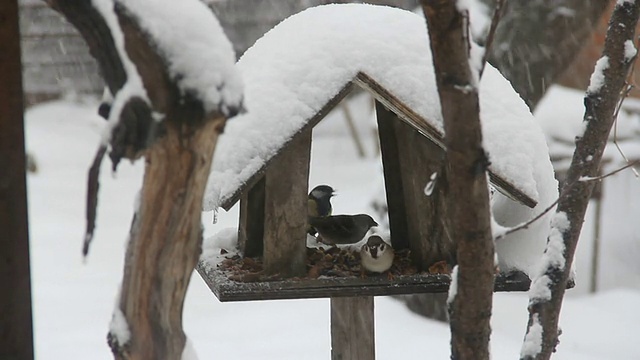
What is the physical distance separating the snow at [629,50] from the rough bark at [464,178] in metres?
0.64

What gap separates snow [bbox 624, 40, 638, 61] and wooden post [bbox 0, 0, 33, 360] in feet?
4.35

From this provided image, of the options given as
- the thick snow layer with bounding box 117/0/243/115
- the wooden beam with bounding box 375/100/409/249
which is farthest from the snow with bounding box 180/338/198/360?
the wooden beam with bounding box 375/100/409/249

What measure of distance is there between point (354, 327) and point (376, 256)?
376mm

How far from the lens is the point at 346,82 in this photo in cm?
196

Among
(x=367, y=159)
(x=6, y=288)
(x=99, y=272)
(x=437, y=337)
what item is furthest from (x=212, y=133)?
(x=367, y=159)

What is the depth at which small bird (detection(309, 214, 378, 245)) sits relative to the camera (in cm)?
231

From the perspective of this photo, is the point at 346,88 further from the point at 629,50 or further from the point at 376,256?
the point at 629,50

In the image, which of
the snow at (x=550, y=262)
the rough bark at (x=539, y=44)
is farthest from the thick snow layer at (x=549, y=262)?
the rough bark at (x=539, y=44)

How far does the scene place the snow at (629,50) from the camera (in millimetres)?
1798

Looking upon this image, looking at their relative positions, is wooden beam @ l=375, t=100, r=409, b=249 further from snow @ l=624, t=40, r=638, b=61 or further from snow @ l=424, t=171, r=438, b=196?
snow @ l=424, t=171, r=438, b=196

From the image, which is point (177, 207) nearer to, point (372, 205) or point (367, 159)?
point (372, 205)

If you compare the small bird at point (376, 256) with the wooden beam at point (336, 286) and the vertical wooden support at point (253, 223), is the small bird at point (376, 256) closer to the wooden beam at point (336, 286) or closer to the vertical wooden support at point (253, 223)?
the wooden beam at point (336, 286)

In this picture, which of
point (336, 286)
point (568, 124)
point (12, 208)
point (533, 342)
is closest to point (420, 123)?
point (336, 286)

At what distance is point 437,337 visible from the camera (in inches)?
163
